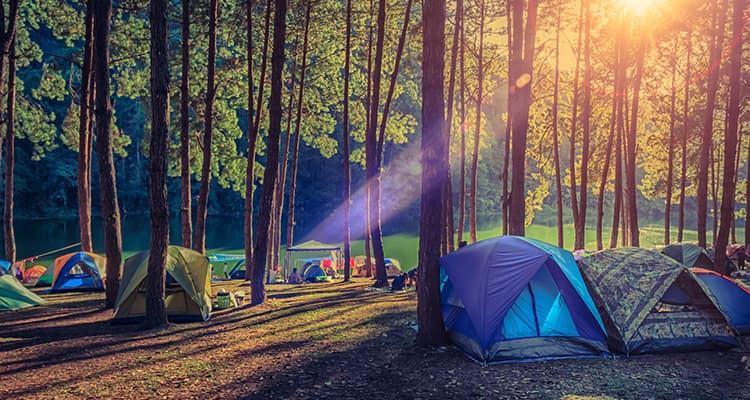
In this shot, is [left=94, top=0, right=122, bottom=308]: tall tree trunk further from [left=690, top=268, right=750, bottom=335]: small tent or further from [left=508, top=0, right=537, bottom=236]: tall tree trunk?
[left=690, top=268, right=750, bottom=335]: small tent

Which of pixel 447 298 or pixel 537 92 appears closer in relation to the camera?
pixel 447 298

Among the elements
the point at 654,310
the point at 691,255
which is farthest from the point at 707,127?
the point at 654,310

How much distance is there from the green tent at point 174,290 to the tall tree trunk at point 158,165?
0.71 metres

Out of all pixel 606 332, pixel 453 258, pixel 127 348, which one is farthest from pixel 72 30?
pixel 606 332

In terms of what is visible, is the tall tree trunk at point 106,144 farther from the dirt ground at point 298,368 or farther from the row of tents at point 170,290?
the dirt ground at point 298,368

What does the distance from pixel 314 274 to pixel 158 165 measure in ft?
42.8

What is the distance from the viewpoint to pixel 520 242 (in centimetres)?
821

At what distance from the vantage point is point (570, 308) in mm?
7957

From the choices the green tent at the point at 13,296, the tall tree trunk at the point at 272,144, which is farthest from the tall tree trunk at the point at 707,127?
the green tent at the point at 13,296

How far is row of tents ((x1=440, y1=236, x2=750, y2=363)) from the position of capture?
7.60 meters

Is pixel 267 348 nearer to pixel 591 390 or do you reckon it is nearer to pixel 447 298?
pixel 447 298

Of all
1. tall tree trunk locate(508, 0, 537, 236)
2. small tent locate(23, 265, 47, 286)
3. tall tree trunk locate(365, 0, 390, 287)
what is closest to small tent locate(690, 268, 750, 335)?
tall tree trunk locate(508, 0, 537, 236)

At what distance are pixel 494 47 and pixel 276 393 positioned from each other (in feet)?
63.2

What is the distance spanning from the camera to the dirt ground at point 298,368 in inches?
236
